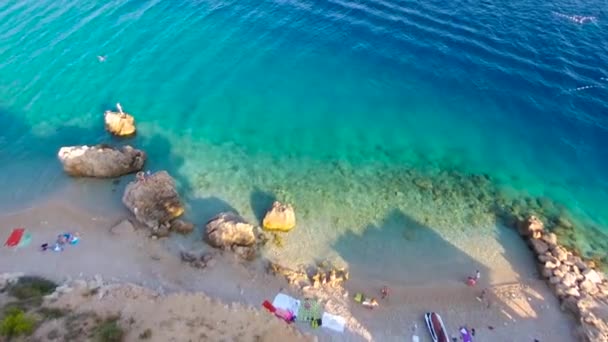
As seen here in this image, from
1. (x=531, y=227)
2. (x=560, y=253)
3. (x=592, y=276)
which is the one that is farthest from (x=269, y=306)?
(x=592, y=276)

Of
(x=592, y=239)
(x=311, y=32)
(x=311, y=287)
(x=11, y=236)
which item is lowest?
(x=592, y=239)

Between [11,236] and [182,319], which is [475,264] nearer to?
[182,319]

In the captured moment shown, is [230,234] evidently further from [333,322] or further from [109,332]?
[109,332]

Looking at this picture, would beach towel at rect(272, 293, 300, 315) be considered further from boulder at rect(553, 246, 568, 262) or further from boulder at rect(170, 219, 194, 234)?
boulder at rect(553, 246, 568, 262)

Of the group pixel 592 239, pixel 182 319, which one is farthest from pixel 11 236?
pixel 592 239

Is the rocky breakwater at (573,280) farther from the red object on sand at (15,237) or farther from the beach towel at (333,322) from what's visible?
the red object on sand at (15,237)

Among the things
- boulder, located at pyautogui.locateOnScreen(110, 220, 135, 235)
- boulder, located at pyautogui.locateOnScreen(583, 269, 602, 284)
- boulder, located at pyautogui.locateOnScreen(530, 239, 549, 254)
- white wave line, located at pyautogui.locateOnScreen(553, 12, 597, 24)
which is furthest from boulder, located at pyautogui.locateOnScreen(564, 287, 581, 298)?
white wave line, located at pyautogui.locateOnScreen(553, 12, 597, 24)
